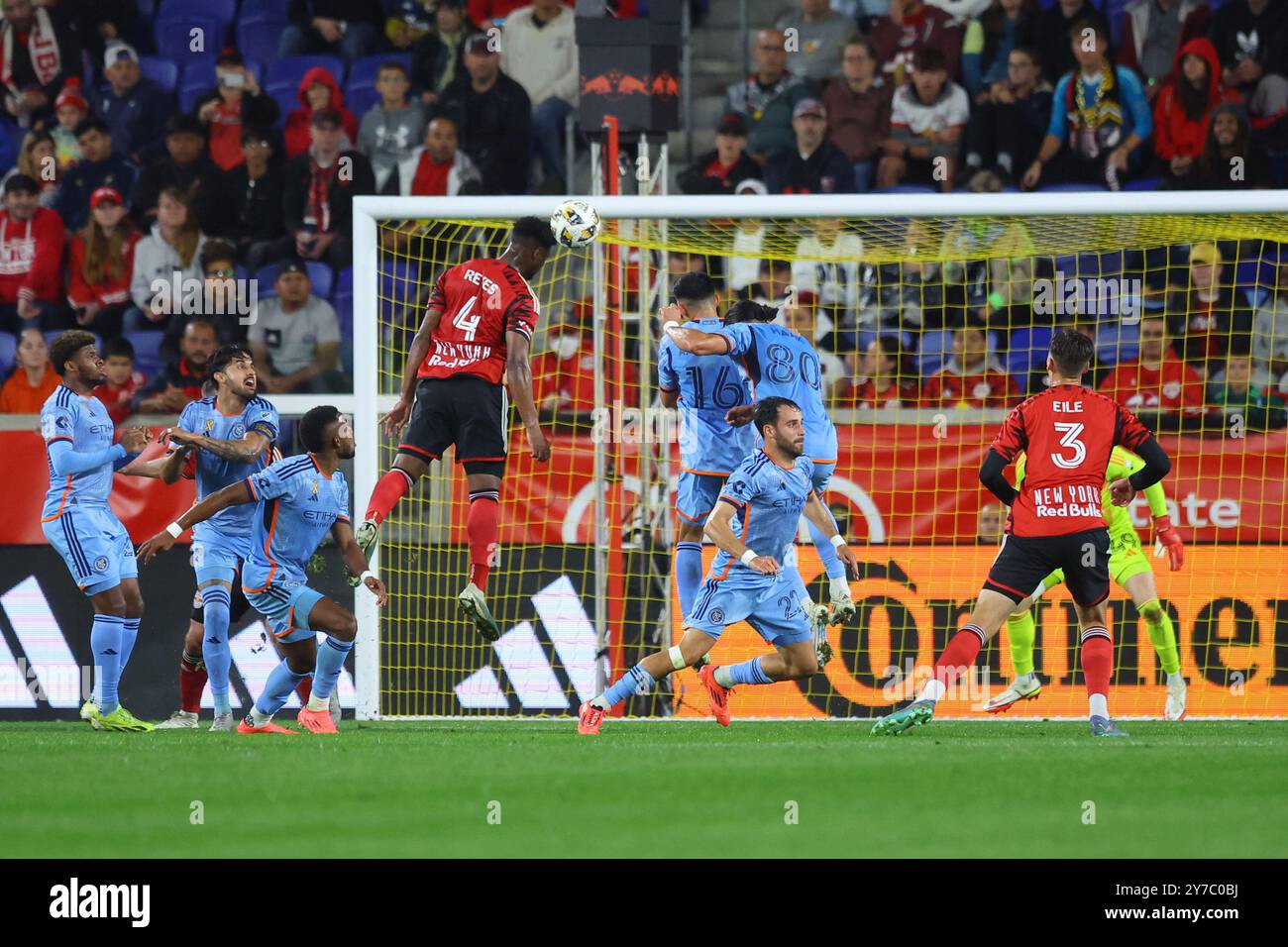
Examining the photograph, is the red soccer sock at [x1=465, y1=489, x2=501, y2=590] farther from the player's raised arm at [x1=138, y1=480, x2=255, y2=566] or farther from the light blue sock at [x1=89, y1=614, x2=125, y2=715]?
the light blue sock at [x1=89, y1=614, x2=125, y2=715]

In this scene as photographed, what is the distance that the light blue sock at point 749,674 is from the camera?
10000 mm

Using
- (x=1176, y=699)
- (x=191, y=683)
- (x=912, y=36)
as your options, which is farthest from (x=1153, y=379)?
(x=191, y=683)

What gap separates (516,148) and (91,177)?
3.85 m

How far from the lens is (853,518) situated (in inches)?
506

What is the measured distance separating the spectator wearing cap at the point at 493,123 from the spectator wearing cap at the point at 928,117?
10.5 ft

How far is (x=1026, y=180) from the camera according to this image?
15.5m

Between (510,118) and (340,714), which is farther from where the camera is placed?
(510,118)

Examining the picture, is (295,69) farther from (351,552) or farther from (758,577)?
(758,577)

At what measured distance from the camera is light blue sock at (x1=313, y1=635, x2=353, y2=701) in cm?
1004

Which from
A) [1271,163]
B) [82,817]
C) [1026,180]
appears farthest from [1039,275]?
[82,817]

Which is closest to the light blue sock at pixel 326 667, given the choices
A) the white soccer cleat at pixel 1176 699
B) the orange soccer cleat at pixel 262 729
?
the orange soccer cleat at pixel 262 729

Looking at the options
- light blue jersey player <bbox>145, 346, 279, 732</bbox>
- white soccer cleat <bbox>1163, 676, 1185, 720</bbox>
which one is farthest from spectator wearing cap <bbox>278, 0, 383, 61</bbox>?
white soccer cleat <bbox>1163, 676, 1185, 720</bbox>

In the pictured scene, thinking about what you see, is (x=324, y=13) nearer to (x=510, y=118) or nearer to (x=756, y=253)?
(x=510, y=118)

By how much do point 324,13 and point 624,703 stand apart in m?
8.32
